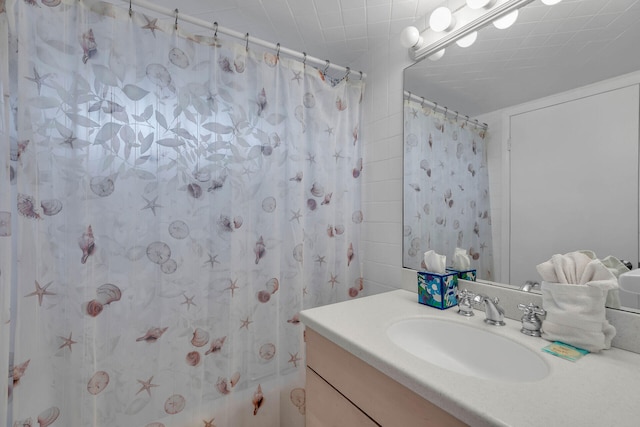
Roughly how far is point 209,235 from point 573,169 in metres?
1.38

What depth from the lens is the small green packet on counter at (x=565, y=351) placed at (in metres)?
0.72

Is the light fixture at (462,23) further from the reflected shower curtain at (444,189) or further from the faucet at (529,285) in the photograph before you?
the faucet at (529,285)

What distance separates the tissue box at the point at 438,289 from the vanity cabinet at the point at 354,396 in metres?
0.48

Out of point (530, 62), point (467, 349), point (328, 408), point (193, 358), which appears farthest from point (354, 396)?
point (530, 62)

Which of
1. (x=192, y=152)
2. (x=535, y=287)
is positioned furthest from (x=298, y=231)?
(x=535, y=287)

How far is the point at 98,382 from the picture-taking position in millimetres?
1040

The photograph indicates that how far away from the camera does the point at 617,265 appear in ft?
2.69

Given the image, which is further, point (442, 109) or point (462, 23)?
point (442, 109)

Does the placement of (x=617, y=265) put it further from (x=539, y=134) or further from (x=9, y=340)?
(x=9, y=340)

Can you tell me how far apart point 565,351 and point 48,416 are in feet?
5.48

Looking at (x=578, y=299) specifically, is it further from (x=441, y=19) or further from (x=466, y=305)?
(x=441, y=19)

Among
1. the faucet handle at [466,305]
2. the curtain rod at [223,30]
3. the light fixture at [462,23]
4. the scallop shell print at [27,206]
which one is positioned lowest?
the faucet handle at [466,305]

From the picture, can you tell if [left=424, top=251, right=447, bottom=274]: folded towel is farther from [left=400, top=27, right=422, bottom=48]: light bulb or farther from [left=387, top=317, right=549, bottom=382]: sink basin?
[left=400, top=27, right=422, bottom=48]: light bulb

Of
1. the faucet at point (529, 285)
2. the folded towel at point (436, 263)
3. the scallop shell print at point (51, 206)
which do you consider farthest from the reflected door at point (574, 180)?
the scallop shell print at point (51, 206)
